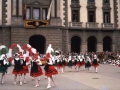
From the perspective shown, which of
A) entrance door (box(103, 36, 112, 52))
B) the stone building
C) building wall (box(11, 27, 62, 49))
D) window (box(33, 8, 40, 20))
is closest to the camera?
building wall (box(11, 27, 62, 49))

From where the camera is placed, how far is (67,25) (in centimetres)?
3925

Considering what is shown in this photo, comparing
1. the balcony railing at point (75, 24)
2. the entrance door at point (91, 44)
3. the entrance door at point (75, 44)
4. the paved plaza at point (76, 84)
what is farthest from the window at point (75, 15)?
the paved plaza at point (76, 84)

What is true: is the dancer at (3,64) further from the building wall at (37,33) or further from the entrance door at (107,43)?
the entrance door at (107,43)

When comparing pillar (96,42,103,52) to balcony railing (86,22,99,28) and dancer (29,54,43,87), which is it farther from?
dancer (29,54,43,87)

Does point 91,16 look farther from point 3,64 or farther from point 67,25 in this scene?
point 3,64

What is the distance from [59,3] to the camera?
123 feet

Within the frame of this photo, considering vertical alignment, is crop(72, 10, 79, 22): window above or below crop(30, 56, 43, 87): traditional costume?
above

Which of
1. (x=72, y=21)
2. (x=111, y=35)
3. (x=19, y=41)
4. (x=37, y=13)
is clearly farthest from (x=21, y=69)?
(x=111, y=35)

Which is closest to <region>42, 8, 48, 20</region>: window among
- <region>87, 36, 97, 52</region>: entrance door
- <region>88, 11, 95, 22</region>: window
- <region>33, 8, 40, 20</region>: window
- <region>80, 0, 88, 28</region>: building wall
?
<region>33, 8, 40, 20</region>: window

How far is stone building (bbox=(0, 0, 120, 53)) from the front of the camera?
35812mm

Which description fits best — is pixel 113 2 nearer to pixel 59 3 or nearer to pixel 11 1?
pixel 59 3

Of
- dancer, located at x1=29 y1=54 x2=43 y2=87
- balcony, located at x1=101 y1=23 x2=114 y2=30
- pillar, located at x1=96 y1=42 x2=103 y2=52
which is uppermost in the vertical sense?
balcony, located at x1=101 y1=23 x2=114 y2=30

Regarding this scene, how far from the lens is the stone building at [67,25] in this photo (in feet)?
117

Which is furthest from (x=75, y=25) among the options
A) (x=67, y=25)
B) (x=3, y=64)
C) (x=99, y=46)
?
(x=3, y=64)
